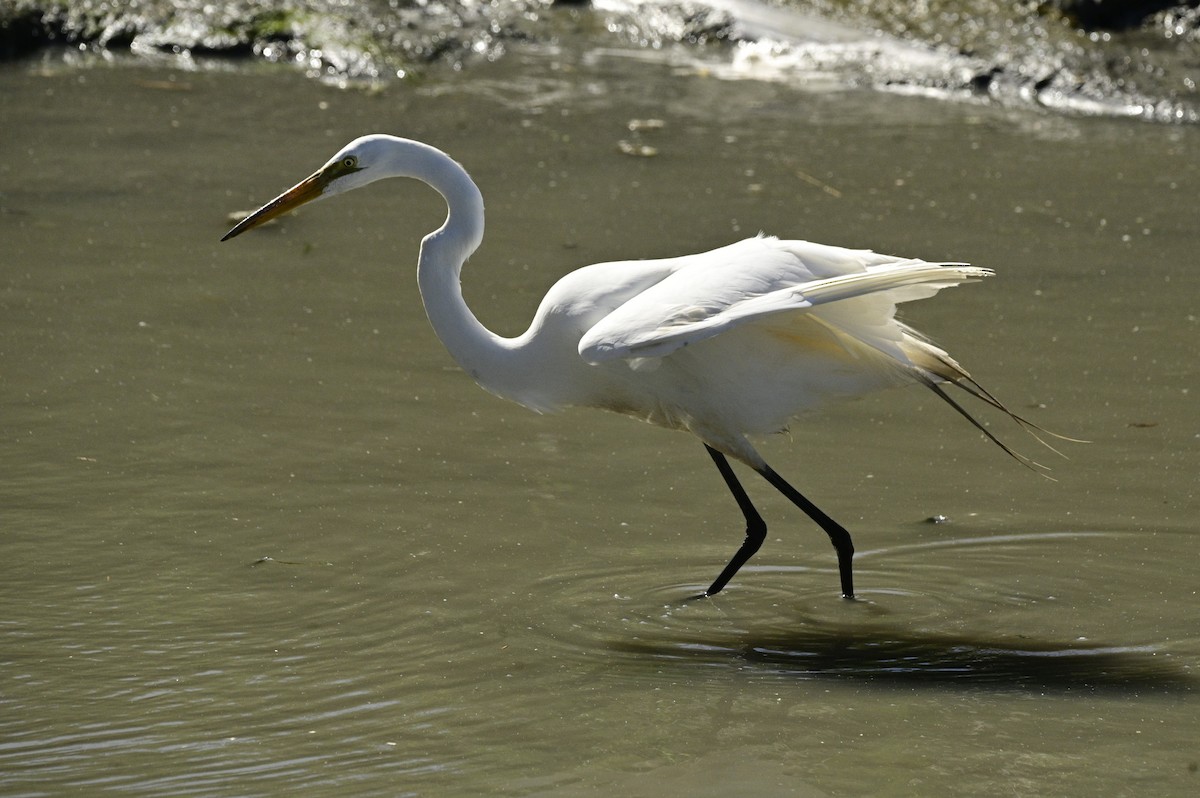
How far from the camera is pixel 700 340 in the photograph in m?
3.76

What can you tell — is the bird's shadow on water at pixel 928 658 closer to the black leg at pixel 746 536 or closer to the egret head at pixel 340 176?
the black leg at pixel 746 536

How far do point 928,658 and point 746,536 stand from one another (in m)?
0.81

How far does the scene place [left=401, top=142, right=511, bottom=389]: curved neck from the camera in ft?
14.0

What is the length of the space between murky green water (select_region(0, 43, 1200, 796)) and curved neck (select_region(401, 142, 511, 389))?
584 mm

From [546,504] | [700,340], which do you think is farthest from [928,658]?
[546,504]

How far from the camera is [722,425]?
417 cm

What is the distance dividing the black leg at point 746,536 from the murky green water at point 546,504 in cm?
10

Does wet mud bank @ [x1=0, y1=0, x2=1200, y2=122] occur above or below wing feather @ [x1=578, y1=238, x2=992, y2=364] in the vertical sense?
below

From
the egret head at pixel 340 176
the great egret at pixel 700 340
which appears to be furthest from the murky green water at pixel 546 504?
the egret head at pixel 340 176

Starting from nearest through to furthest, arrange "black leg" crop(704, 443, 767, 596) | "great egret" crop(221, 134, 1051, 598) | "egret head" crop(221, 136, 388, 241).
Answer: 1. "great egret" crop(221, 134, 1051, 598)
2. "black leg" crop(704, 443, 767, 596)
3. "egret head" crop(221, 136, 388, 241)

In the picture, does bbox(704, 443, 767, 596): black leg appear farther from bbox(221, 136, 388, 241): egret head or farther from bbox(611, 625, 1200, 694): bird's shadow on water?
bbox(221, 136, 388, 241): egret head

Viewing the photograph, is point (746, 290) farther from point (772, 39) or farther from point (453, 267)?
point (772, 39)

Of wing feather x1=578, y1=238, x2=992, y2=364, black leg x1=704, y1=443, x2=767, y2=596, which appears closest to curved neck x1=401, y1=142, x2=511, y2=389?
wing feather x1=578, y1=238, x2=992, y2=364

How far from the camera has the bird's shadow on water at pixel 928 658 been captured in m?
3.56
